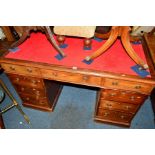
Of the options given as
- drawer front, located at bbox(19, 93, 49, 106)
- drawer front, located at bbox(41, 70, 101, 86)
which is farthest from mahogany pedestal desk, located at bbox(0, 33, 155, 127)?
drawer front, located at bbox(19, 93, 49, 106)

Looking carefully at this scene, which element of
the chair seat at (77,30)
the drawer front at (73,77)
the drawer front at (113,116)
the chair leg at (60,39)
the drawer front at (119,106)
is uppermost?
the chair seat at (77,30)

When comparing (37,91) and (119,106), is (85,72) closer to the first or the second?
(119,106)

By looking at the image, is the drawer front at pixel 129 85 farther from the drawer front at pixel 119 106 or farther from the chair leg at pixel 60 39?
the chair leg at pixel 60 39

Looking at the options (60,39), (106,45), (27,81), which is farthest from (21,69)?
(106,45)

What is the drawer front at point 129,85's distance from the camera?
140 centimetres

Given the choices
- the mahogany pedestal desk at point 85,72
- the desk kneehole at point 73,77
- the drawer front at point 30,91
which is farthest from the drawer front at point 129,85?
the drawer front at point 30,91

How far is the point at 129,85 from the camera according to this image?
144cm

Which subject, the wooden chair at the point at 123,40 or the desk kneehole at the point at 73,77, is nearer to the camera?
the wooden chair at the point at 123,40

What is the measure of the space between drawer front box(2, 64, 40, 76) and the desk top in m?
0.10

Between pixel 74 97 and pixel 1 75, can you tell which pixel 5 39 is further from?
pixel 74 97

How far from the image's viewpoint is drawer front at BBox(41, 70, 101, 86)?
1.49 metres

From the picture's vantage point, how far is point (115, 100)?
1.68 metres

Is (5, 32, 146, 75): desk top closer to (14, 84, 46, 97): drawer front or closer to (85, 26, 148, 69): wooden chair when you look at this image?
(85, 26, 148, 69): wooden chair
